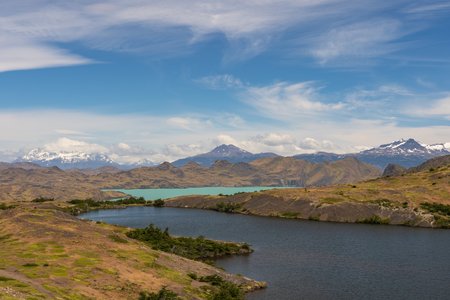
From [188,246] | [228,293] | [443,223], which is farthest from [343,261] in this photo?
[443,223]

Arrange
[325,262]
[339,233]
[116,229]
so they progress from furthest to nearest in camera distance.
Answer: [339,233] < [116,229] < [325,262]

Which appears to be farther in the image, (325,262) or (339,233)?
(339,233)

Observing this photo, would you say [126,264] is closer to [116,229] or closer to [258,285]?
[258,285]

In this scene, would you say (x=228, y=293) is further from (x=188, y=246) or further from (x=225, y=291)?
(x=188, y=246)

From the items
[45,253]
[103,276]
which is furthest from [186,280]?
[45,253]

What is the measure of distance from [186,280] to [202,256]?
37.0 metres

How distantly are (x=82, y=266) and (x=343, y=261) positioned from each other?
71.0m

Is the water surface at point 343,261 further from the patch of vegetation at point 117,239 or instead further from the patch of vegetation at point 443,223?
the patch of vegetation at point 117,239

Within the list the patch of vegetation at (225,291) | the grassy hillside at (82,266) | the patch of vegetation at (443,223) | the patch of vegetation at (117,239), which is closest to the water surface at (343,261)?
the patch of vegetation at (225,291)

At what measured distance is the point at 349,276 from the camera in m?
102

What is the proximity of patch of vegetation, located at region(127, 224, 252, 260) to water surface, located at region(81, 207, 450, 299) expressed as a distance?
5.93 m

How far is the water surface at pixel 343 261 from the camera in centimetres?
9100

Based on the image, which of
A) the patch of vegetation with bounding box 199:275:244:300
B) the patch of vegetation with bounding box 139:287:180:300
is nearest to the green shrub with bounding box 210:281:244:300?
the patch of vegetation with bounding box 199:275:244:300

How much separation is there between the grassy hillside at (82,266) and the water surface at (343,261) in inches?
536
